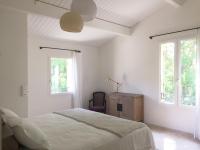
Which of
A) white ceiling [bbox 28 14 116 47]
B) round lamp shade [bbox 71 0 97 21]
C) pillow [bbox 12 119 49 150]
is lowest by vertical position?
pillow [bbox 12 119 49 150]

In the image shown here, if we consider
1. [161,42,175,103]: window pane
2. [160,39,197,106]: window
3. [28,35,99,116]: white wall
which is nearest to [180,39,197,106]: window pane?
[160,39,197,106]: window

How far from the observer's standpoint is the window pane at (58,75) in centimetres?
512

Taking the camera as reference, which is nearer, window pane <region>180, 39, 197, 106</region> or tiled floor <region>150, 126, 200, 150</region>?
tiled floor <region>150, 126, 200, 150</region>

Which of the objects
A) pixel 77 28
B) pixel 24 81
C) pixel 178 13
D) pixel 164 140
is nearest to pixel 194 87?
pixel 164 140

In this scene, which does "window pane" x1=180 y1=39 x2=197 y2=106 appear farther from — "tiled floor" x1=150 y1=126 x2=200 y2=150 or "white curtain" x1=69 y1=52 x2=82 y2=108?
"white curtain" x1=69 y1=52 x2=82 y2=108

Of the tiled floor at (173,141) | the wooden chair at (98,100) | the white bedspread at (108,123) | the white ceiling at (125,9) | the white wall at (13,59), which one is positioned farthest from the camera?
the wooden chair at (98,100)

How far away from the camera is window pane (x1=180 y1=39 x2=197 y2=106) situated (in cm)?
390

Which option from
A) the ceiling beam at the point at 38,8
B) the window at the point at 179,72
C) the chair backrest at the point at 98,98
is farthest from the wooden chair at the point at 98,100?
the ceiling beam at the point at 38,8

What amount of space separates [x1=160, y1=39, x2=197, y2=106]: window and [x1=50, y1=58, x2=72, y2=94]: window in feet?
8.49

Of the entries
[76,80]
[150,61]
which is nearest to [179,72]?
[150,61]

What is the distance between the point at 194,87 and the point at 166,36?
1.28 m

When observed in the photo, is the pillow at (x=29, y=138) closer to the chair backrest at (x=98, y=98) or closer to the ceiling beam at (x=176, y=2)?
the ceiling beam at (x=176, y=2)

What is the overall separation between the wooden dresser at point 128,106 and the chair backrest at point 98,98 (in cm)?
61

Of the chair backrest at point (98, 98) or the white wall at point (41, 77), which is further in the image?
the chair backrest at point (98, 98)
